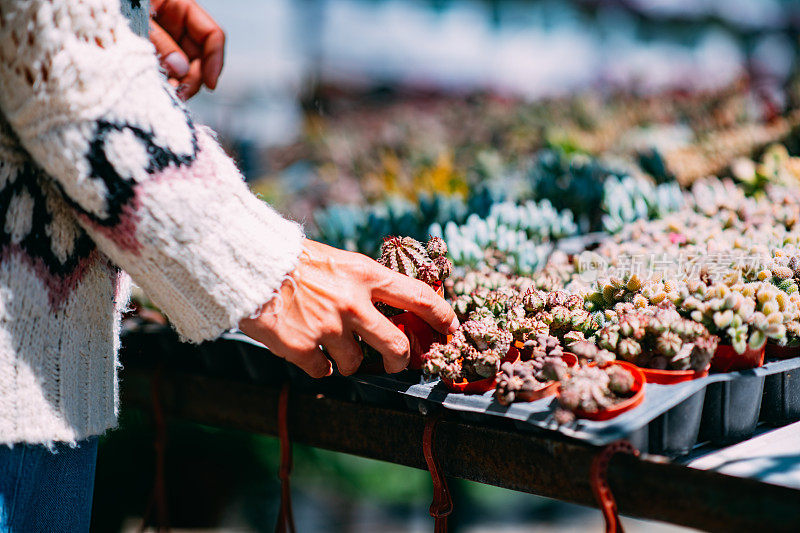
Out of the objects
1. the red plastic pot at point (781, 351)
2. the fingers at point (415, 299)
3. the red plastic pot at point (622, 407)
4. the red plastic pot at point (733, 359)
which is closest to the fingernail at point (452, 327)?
the fingers at point (415, 299)

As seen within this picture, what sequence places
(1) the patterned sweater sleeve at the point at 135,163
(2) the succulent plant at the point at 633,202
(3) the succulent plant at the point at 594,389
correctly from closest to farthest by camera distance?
(1) the patterned sweater sleeve at the point at 135,163, (3) the succulent plant at the point at 594,389, (2) the succulent plant at the point at 633,202

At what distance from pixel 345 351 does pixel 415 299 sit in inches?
4.5

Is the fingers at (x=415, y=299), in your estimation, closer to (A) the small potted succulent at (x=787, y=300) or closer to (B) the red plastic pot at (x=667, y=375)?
(B) the red plastic pot at (x=667, y=375)

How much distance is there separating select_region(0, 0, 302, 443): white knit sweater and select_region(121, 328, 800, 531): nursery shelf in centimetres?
37

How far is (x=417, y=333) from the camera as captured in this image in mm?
935

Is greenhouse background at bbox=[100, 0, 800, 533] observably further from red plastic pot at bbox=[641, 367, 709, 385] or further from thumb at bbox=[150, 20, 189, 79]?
red plastic pot at bbox=[641, 367, 709, 385]

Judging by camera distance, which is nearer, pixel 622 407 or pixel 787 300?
pixel 622 407

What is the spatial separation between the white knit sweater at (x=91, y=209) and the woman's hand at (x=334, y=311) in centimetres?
3

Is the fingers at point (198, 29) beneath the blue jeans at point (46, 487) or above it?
above

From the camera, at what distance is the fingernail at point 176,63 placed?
1.08 metres

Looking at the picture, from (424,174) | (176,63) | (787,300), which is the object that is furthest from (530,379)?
(424,174)

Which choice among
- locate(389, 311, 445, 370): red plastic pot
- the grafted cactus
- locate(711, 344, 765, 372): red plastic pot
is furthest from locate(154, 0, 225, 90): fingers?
locate(711, 344, 765, 372): red plastic pot

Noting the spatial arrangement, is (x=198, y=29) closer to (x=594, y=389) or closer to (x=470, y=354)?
(x=470, y=354)

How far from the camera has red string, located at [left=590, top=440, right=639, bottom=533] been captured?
2.44ft
